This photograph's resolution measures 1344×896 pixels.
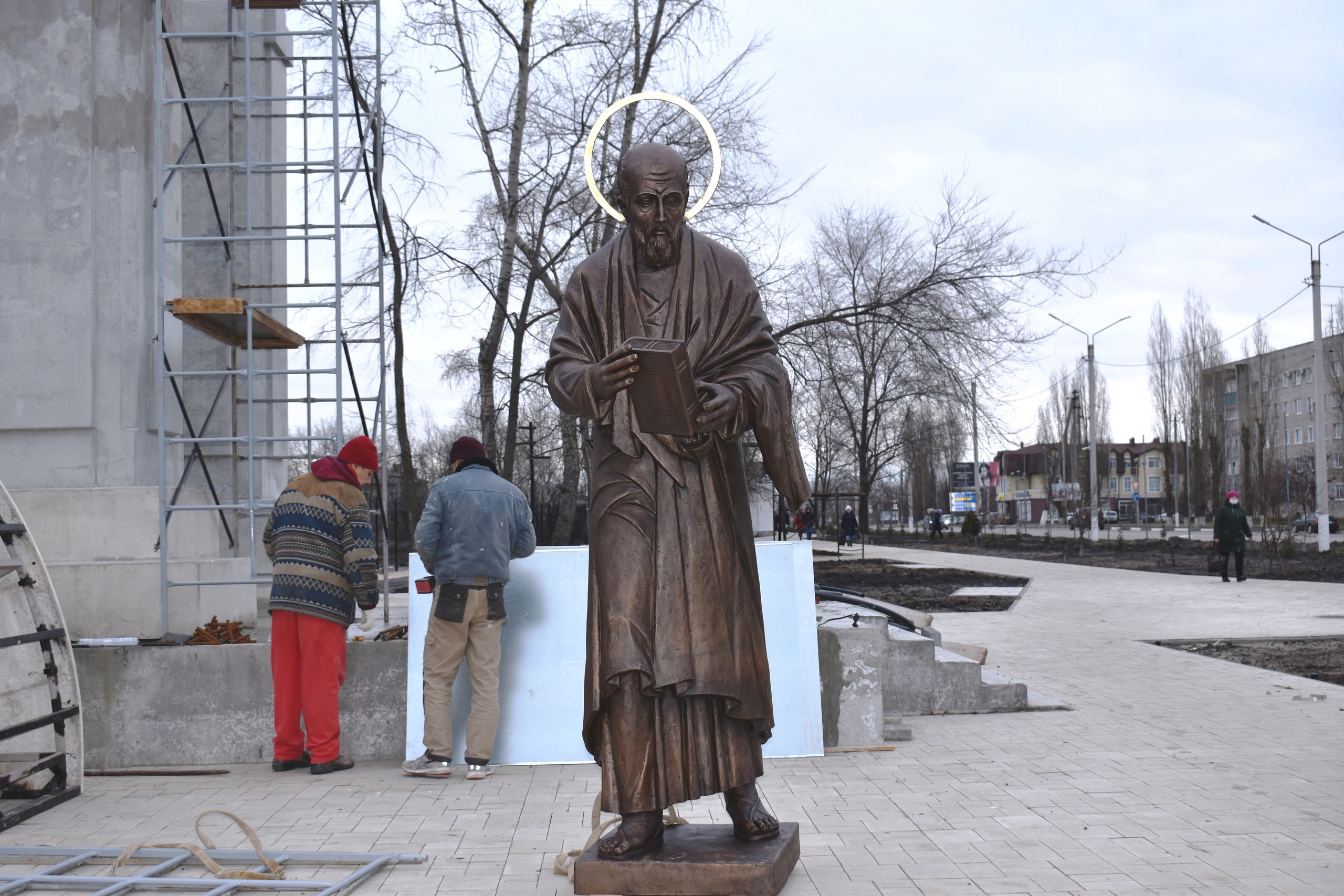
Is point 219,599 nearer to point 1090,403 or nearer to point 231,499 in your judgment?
point 231,499

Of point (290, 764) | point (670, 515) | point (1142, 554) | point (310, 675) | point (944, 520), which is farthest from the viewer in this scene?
point (944, 520)

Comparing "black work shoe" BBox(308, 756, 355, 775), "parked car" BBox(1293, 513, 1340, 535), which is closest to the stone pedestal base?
"black work shoe" BBox(308, 756, 355, 775)

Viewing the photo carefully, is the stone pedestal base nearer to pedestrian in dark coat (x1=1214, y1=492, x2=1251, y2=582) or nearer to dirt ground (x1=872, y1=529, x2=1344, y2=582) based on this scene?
pedestrian in dark coat (x1=1214, y1=492, x2=1251, y2=582)

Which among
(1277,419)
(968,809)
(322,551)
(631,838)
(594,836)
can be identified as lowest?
(968,809)

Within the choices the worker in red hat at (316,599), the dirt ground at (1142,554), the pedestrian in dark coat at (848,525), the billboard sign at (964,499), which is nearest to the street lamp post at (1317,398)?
the dirt ground at (1142,554)

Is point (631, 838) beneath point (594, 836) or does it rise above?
above

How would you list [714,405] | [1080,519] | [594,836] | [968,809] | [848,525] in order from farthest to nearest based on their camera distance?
[1080,519]
[848,525]
[968,809]
[594,836]
[714,405]

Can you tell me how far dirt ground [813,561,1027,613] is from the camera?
1962 cm

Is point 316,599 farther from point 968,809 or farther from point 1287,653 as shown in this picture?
point 1287,653

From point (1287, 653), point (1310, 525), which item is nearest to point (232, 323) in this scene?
point (1287, 653)

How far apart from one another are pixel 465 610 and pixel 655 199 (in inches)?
138

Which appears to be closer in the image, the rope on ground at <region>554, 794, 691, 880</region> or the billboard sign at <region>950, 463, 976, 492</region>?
the rope on ground at <region>554, 794, 691, 880</region>

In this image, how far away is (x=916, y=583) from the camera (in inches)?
990

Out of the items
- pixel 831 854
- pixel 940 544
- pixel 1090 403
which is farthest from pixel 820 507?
pixel 831 854
